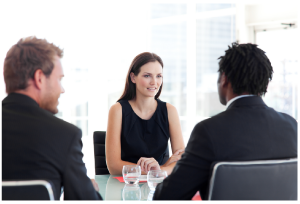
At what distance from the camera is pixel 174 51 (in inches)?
228

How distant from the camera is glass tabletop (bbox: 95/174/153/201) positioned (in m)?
1.51

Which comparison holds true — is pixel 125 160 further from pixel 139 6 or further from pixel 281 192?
pixel 139 6

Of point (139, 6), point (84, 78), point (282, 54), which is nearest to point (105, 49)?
point (84, 78)

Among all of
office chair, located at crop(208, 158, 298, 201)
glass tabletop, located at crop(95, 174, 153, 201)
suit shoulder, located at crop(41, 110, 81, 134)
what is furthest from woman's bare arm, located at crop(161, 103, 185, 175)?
suit shoulder, located at crop(41, 110, 81, 134)

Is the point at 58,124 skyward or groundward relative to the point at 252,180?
skyward

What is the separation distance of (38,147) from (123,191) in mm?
638

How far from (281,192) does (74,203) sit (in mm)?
817

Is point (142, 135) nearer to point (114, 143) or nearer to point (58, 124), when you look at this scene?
point (114, 143)

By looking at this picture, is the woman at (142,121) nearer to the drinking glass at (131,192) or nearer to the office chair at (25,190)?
the drinking glass at (131,192)

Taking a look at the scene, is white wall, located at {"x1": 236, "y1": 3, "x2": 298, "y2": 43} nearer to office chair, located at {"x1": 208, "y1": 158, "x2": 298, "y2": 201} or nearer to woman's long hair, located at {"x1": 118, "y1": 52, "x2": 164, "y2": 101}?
woman's long hair, located at {"x1": 118, "y1": 52, "x2": 164, "y2": 101}

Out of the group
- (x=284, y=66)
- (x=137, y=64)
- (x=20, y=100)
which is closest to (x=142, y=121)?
(x=137, y=64)

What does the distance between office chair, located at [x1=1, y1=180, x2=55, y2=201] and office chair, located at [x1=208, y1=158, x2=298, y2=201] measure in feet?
1.96

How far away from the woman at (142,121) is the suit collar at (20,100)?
1.06 m

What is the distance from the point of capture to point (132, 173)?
5.46ft
